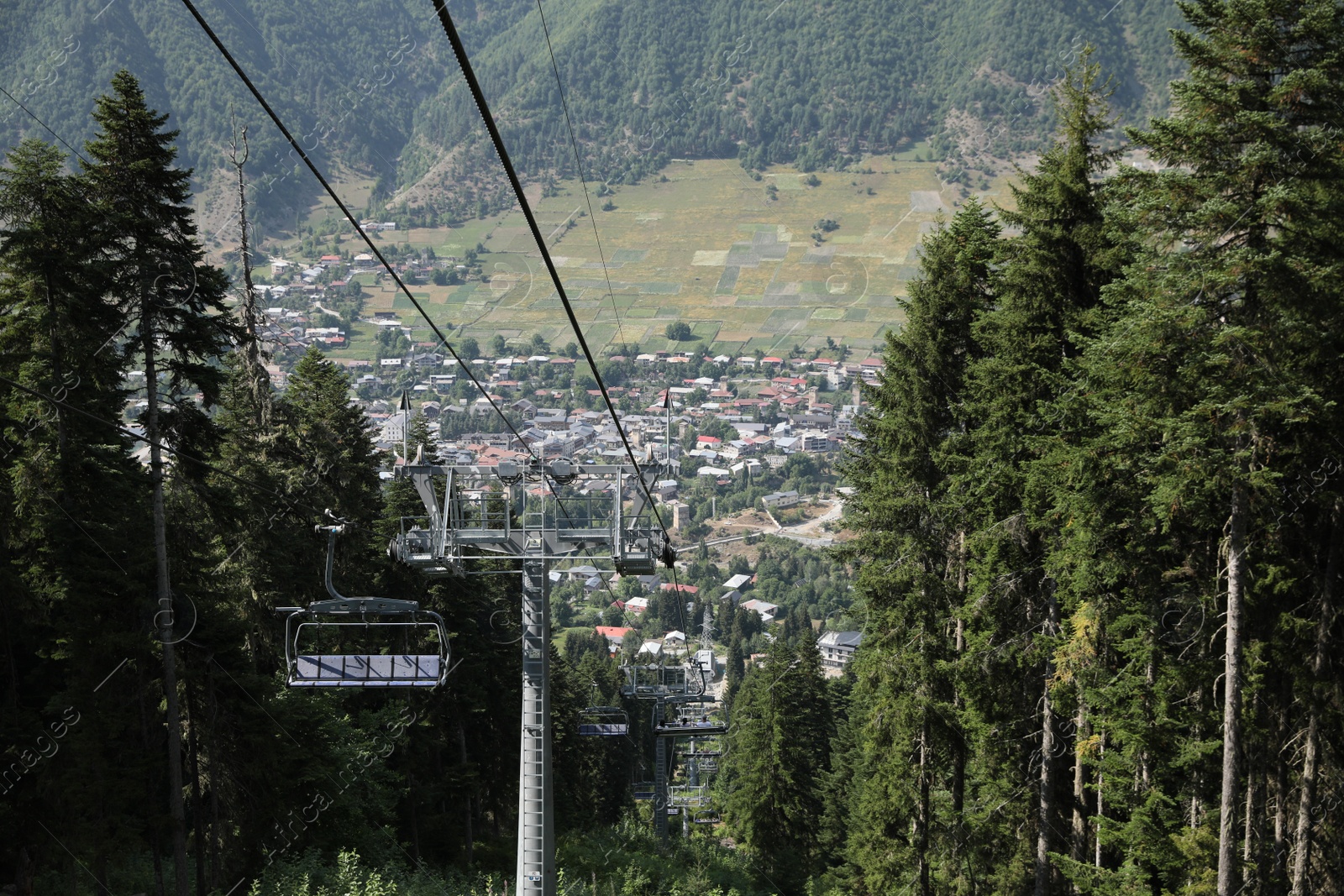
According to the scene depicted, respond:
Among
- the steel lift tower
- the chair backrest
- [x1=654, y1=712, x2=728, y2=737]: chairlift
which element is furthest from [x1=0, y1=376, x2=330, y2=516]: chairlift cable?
[x1=654, y1=712, x2=728, y2=737]: chairlift

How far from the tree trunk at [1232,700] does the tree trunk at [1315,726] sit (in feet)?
2.11

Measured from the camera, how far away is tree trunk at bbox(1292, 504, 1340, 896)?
37.9ft

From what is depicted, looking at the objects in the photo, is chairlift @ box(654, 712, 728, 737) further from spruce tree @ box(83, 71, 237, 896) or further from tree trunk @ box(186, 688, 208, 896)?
spruce tree @ box(83, 71, 237, 896)

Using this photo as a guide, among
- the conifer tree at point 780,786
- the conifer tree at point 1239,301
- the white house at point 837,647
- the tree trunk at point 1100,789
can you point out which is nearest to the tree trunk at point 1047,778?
the tree trunk at point 1100,789

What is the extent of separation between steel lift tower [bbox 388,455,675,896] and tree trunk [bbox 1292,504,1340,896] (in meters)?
6.99

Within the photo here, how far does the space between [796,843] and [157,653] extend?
949 inches

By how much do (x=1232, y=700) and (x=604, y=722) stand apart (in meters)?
26.4

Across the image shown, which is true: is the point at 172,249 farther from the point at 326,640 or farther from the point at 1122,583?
the point at 1122,583

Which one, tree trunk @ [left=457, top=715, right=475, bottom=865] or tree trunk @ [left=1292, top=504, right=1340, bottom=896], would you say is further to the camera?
tree trunk @ [left=457, top=715, right=475, bottom=865]

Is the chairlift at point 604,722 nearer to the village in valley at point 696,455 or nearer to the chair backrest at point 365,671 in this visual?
the chair backrest at point 365,671

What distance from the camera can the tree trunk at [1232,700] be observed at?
1156 centimetres

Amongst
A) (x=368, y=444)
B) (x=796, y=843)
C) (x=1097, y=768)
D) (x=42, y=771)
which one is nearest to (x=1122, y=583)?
(x=1097, y=768)

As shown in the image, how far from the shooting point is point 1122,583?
45.1ft

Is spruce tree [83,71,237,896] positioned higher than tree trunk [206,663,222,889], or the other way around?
spruce tree [83,71,237,896]
